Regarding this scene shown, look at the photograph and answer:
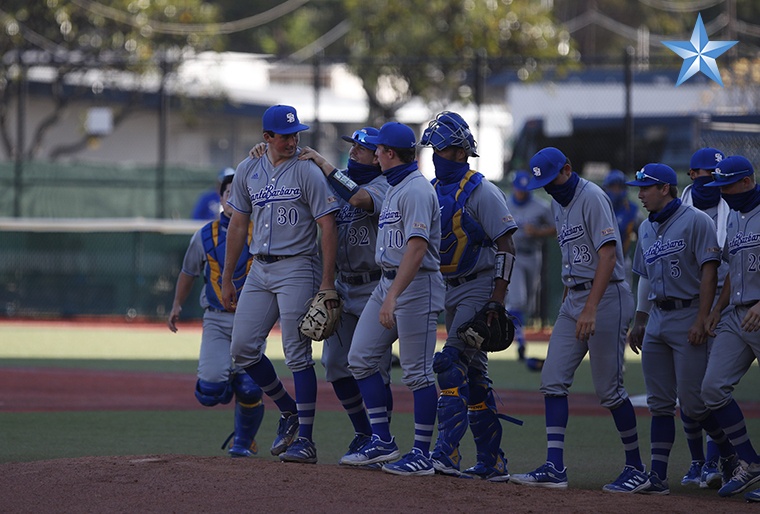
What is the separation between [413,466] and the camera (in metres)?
6.73

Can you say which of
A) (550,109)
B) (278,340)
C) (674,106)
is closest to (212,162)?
(550,109)

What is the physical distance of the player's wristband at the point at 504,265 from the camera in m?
7.12

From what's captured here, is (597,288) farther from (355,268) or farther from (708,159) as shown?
(355,268)

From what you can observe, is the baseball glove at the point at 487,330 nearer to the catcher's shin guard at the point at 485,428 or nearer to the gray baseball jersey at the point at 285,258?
the catcher's shin guard at the point at 485,428

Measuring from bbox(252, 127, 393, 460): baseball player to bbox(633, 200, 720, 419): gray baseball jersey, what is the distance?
1.73 meters

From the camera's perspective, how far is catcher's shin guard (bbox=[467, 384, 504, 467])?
24.2 ft

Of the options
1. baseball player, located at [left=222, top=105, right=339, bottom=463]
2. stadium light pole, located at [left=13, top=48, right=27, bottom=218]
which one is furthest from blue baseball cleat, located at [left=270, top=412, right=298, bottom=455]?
stadium light pole, located at [left=13, top=48, right=27, bottom=218]

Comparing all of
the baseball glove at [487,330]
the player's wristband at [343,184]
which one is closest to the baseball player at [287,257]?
the player's wristband at [343,184]

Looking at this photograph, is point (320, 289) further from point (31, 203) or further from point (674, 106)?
point (674, 106)

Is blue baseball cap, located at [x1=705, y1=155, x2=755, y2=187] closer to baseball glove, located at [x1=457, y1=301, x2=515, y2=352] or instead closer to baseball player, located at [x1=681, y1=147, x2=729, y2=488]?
baseball player, located at [x1=681, y1=147, x2=729, y2=488]

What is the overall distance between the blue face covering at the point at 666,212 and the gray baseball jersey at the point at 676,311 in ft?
0.09

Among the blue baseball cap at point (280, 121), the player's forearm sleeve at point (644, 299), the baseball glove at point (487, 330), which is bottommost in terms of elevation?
the baseball glove at point (487, 330)

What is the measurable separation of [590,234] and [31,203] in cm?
1571

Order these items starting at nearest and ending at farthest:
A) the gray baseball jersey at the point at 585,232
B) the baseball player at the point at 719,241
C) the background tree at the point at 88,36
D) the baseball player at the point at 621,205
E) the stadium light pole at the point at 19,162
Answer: the gray baseball jersey at the point at 585,232
the baseball player at the point at 719,241
the baseball player at the point at 621,205
the stadium light pole at the point at 19,162
the background tree at the point at 88,36
